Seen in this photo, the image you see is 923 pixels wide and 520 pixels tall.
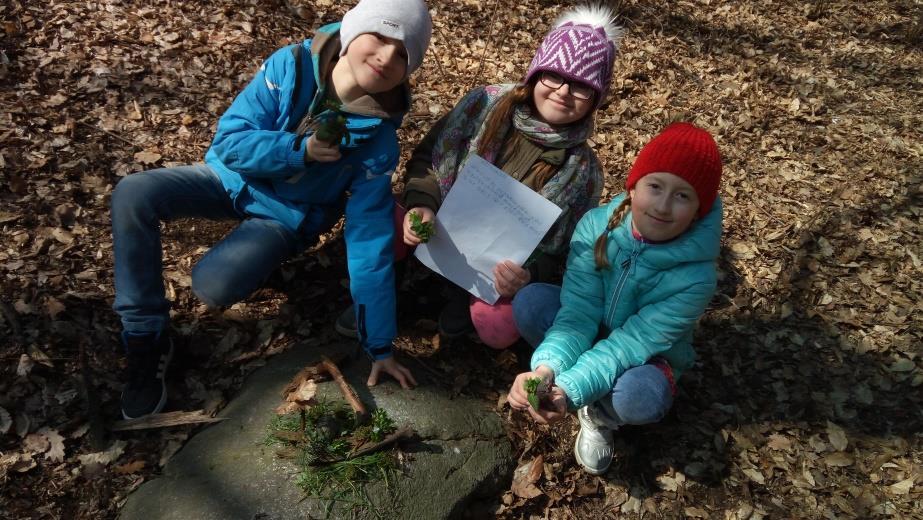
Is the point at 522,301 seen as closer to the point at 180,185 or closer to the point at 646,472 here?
the point at 646,472

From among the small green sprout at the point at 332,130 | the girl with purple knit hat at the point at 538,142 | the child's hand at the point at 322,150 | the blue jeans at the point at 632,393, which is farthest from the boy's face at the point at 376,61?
the blue jeans at the point at 632,393

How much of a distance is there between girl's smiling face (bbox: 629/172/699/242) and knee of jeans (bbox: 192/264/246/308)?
6.41 feet

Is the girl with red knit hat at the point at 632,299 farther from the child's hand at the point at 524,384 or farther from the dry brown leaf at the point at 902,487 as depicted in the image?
the dry brown leaf at the point at 902,487

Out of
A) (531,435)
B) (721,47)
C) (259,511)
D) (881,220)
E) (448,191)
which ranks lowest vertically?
(259,511)

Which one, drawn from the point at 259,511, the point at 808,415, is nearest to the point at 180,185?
the point at 259,511

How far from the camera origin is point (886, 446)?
11.3ft

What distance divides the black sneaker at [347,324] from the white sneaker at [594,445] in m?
1.29

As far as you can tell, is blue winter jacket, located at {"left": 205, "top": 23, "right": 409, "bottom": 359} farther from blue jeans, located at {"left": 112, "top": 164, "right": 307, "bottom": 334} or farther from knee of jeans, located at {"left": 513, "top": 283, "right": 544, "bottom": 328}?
knee of jeans, located at {"left": 513, "top": 283, "right": 544, "bottom": 328}

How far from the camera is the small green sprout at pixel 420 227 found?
121 inches

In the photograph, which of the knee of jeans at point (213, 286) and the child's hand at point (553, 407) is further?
the knee of jeans at point (213, 286)

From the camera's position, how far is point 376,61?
268 centimetres

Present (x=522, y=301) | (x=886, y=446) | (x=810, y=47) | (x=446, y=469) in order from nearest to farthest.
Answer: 1. (x=446, y=469)
2. (x=522, y=301)
3. (x=886, y=446)
4. (x=810, y=47)

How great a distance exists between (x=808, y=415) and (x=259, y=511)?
9.90 feet

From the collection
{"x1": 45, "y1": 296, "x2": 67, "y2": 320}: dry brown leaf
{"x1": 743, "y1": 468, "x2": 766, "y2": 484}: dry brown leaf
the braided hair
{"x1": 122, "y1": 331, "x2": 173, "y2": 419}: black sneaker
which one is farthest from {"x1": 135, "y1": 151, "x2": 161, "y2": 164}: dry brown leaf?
{"x1": 743, "y1": 468, "x2": 766, "y2": 484}: dry brown leaf
